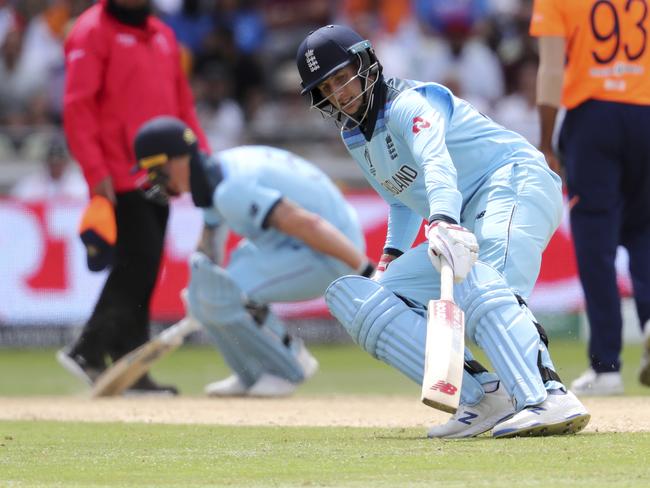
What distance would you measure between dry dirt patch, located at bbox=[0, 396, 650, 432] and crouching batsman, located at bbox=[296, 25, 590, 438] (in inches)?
22.6

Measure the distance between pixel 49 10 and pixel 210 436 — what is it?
11.7m

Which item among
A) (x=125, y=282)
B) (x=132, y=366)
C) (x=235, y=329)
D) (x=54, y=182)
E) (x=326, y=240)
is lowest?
(x=54, y=182)

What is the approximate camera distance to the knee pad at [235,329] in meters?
8.70

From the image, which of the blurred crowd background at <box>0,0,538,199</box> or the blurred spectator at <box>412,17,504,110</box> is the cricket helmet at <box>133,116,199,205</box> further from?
the blurred spectator at <box>412,17,504,110</box>

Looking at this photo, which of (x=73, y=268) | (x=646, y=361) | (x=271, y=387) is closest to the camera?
(x=646, y=361)

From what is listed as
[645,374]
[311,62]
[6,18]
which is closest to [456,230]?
[311,62]

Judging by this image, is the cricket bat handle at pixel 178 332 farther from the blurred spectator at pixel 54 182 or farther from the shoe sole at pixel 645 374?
the blurred spectator at pixel 54 182

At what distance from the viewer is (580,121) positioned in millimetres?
8242

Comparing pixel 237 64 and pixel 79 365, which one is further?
pixel 237 64

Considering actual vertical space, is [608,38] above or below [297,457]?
above

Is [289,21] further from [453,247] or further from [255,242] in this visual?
[453,247]

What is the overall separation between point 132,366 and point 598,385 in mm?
2878

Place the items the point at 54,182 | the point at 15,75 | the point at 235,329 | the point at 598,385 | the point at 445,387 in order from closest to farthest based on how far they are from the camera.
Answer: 1. the point at 445,387
2. the point at 598,385
3. the point at 235,329
4. the point at 54,182
5. the point at 15,75

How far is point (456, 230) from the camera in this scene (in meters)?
5.25
